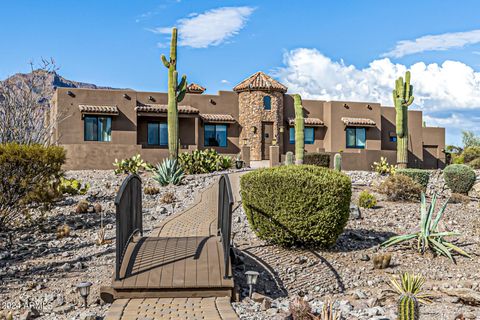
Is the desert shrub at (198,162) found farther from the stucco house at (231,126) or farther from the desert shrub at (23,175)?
the desert shrub at (23,175)

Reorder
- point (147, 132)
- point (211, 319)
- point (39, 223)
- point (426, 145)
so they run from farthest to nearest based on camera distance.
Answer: point (426, 145) → point (147, 132) → point (39, 223) → point (211, 319)

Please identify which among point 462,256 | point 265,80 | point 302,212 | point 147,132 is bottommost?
point 462,256

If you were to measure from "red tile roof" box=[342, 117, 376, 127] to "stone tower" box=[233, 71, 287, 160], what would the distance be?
442 centimetres

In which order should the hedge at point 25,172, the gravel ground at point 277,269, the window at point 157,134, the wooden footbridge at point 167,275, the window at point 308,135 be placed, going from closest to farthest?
the wooden footbridge at point 167,275 → the gravel ground at point 277,269 → the hedge at point 25,172 → the window at point 157,134 → the window at point 308,135

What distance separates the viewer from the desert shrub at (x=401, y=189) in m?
17.1

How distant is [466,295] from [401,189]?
9157mm

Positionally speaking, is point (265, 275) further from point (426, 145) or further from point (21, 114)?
point (426, 145)

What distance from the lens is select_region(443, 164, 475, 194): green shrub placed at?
20156 mm

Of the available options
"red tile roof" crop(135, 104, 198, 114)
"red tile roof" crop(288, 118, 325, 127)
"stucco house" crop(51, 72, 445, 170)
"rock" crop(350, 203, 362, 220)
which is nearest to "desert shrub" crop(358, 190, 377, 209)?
"rock" crop(350, 203, 362, 220)

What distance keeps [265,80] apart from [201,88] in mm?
6651

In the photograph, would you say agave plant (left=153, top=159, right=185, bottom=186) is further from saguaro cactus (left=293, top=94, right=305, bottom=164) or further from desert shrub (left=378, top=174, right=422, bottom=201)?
saguaro cactus (left=293, top=94, right=305, bottom=164)

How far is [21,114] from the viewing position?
2300 cm

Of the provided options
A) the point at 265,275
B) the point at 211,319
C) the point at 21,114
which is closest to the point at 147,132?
the point at 21,114

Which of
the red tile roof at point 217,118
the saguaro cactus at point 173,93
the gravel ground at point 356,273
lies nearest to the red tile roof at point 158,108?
the red tile roof at point 217,118
